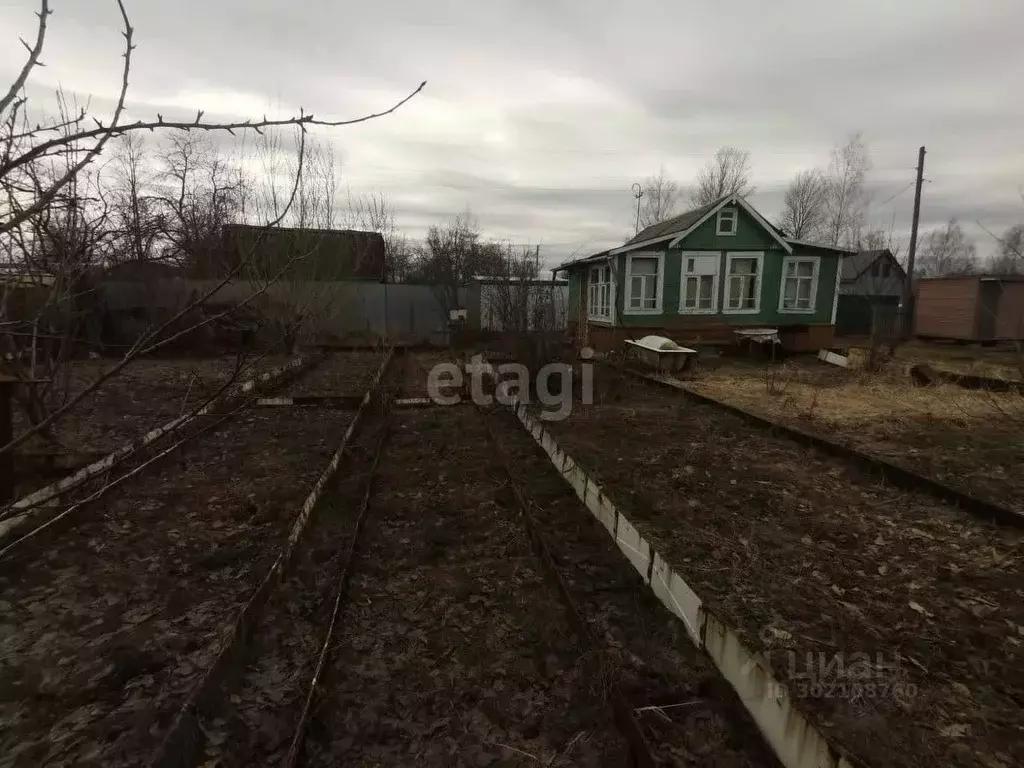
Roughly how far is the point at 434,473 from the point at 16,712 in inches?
145

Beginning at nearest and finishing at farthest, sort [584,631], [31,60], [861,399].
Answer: [31,60]
[584,631]
[861,399]

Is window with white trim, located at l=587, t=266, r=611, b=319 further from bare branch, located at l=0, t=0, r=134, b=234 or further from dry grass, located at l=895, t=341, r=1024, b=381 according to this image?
bare branch, located at l=0, t=0, r=134, b=234

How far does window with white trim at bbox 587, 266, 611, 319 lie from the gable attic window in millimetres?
3669

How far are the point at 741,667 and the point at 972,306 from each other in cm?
2356

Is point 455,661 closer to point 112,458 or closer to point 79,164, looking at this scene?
point 79,164

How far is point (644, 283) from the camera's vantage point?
17.2m

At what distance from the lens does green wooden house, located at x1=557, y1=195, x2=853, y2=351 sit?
56.2 feet

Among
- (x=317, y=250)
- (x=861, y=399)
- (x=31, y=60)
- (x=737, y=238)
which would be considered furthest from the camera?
(x=737, y=238)

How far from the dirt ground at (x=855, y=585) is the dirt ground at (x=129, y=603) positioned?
116 inches

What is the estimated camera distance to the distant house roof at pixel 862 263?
127ft

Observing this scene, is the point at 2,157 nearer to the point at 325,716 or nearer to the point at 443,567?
the point at 325,716

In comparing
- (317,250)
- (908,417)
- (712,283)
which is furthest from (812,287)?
(317,250)

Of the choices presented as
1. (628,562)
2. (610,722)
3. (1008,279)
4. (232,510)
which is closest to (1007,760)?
(610,722)

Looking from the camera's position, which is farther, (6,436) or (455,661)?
(6,436)
